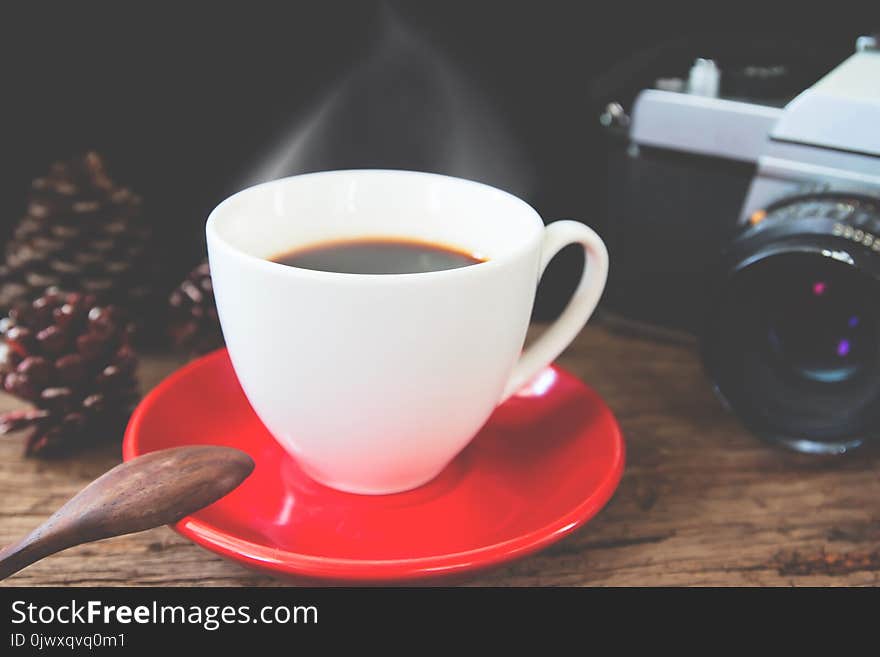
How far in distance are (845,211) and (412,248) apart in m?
0.25

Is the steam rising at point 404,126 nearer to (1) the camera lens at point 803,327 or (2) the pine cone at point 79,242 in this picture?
(2) the pine cone at point 79,242

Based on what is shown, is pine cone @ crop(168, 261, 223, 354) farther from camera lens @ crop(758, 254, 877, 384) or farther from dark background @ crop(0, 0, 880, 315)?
camera lens @ crop(758, 254, 877, 384)

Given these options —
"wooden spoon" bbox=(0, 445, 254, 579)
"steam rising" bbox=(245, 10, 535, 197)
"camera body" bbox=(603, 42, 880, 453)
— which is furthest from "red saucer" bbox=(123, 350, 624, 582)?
"steam rising" bbox=(245, 10, 535, 197)

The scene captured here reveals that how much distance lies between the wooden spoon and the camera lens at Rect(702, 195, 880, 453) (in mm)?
313

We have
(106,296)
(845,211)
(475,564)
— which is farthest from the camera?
(106,296)

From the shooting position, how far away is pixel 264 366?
41 cm

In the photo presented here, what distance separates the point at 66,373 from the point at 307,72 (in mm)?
313

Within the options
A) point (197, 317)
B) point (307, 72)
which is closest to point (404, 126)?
point (307, 72)

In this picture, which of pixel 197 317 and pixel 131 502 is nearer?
pixel 131 502

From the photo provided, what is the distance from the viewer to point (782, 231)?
1.65 ft

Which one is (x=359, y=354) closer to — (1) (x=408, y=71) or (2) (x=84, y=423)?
(2) (x=84, y=423)

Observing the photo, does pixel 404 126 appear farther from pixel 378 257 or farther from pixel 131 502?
pixel 131 502

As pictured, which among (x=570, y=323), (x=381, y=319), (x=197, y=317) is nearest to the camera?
(x=381, y=319)
